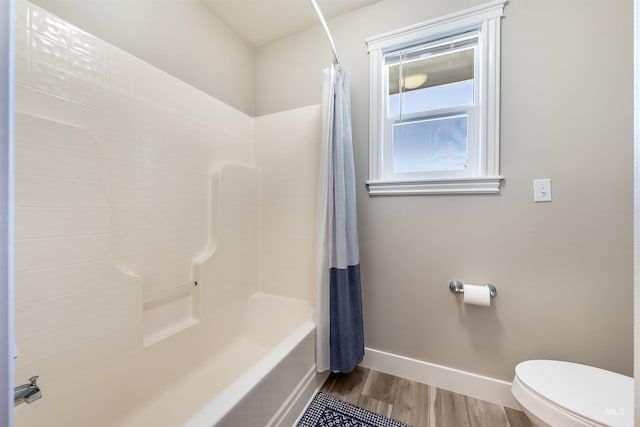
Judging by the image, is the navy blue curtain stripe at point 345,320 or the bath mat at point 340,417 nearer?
the bath mat at point 340,417

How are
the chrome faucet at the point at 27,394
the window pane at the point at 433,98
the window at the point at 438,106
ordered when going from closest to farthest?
the chrome faucet at the point at 27,394, the window at the point at 438,106, the window pane at the point at 433,98

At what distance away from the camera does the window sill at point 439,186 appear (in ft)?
4.25

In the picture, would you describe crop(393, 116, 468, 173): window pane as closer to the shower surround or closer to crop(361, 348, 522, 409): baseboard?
the shower surround

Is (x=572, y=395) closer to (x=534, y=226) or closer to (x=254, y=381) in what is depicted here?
(x=534, y=226)

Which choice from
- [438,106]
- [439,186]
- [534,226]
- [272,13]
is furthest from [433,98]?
[272,13]

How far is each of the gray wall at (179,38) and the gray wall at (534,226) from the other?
99 cm

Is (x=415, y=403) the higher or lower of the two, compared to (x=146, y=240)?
lower

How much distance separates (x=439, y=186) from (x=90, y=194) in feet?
5.60

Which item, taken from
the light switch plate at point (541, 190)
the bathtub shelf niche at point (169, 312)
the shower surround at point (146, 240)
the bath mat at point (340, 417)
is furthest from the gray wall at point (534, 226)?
the bathtub shelf niche at point (169, 312)

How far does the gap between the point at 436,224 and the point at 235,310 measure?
1461mm

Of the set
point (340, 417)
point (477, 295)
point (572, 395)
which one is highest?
point (477, 295)

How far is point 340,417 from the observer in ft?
4.00

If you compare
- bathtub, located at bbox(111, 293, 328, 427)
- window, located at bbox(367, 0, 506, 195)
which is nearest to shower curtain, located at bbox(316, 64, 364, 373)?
bathtub, located at bbox(111, 293, 328, 427)

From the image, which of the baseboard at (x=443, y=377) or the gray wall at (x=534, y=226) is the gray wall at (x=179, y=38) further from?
the baseboard at (x=443, y=377)
